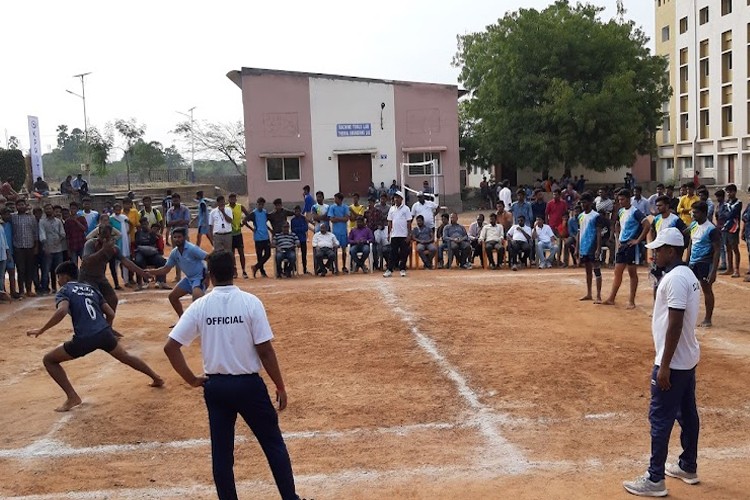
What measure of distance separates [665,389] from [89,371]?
282 inches

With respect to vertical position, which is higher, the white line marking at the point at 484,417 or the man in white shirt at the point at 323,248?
the man in white shirt at the point at 323,248

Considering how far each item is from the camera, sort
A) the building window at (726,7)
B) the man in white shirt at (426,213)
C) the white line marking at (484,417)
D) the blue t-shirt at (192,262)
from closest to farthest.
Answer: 1. the white line marking at (484,417)
2. the blue t-shirt at (192,262)
3. the man in white shirt at (426,213)
4. the building window at (726,7)

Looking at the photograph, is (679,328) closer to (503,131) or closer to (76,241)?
(76,241)

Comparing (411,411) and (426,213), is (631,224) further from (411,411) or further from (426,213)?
(426,213)

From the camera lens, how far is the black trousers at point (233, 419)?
4867 mm

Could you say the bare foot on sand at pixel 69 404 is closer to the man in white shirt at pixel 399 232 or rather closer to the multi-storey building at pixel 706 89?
the man in white shirt at pixel 399 232

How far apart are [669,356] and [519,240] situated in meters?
12.7

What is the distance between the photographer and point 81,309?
7965 mm

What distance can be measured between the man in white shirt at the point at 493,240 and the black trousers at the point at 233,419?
536 inches

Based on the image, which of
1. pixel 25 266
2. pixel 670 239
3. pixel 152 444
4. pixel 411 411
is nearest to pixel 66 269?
pixel 152 444

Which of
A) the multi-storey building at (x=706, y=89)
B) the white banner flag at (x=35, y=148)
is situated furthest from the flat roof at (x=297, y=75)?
the multi-storey building at (x=706, y=89)

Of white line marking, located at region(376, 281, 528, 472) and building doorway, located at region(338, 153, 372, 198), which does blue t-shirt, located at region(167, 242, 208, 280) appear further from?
building doorway, located at region(338, 153, 372, 198)

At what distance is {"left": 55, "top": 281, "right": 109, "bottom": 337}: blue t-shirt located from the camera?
7.95 meters

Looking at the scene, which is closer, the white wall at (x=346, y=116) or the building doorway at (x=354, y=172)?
the white wall at (x=346, y=116)
